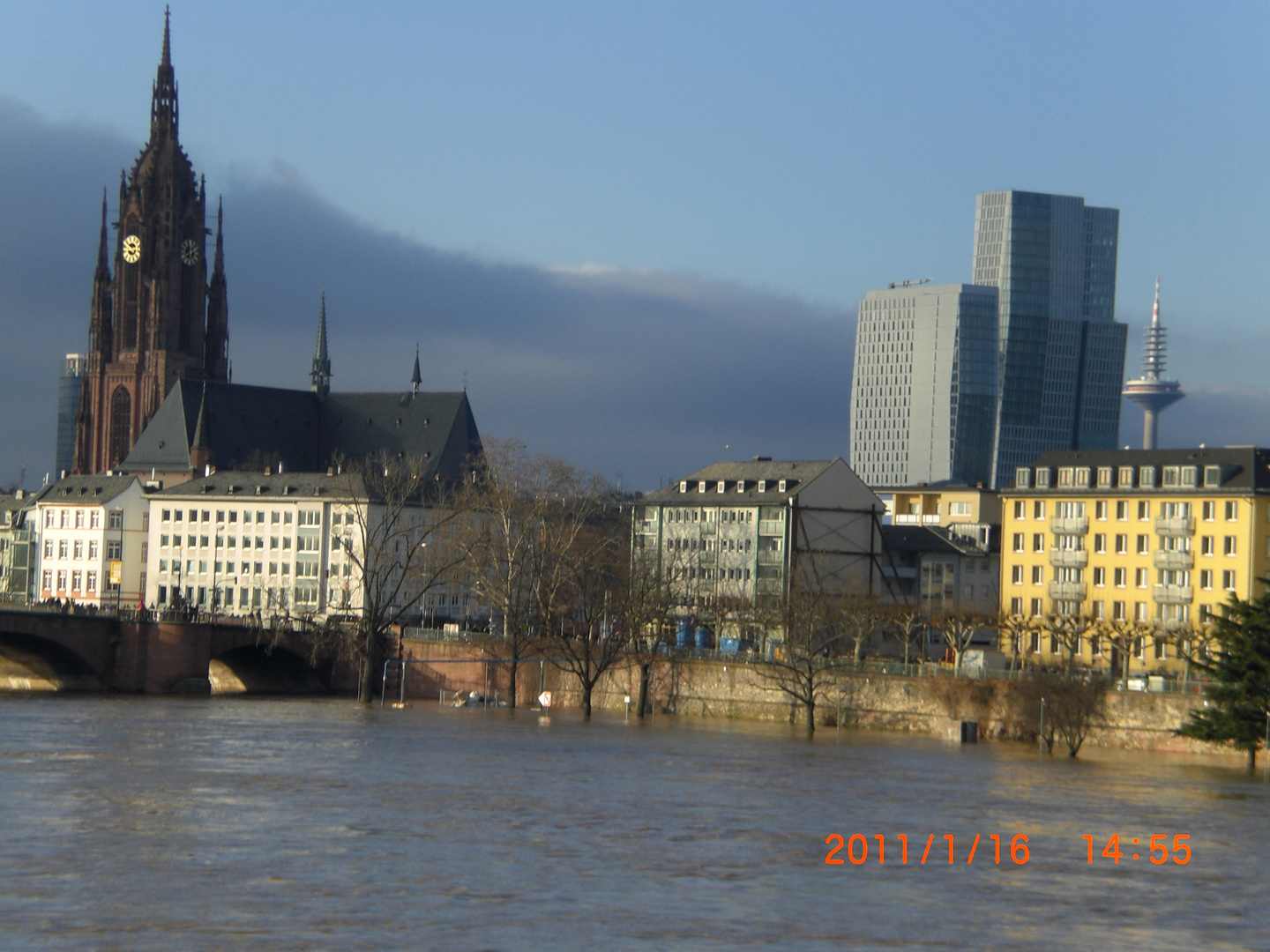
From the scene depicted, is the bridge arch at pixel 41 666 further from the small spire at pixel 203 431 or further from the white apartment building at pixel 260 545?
the small spire at pixel 203 431

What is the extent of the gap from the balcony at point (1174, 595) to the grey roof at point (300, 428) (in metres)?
69.9

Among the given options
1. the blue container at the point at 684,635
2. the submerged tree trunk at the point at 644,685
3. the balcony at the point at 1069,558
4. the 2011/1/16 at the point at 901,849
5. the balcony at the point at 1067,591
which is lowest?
the submerged tree trunk at the point at 644,685

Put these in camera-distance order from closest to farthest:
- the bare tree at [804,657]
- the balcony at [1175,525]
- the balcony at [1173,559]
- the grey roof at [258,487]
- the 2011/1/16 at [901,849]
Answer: the 2011/1/16 at [901,849], the bare tree at [804,657], the balcony at [1173,559], the balcony at [1175,525], the grey roof at [258,487]

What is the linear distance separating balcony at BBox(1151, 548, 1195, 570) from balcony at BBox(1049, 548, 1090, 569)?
4.58m

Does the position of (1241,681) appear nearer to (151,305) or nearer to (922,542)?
(922,542)

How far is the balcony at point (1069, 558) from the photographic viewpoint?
364 feet

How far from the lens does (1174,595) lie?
105 meters

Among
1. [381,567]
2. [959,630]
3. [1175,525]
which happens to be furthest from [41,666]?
[1175,525]

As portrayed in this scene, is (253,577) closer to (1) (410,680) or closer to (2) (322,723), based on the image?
(1) (410,680)

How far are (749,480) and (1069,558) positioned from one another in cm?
2403

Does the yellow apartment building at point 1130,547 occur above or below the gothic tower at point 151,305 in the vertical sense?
below

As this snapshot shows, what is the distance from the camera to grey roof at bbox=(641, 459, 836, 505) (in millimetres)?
124375

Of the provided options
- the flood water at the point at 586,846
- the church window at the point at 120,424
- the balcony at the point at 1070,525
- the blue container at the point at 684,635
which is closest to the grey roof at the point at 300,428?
the church window at the point at 120,424

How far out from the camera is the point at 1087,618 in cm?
9894
